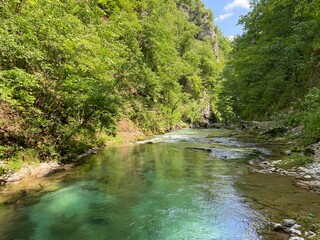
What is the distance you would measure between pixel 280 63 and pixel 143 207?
63.2 ft

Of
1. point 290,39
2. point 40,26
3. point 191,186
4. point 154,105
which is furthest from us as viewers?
point 154,105

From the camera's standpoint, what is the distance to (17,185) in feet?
27.0

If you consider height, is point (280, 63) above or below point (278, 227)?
above

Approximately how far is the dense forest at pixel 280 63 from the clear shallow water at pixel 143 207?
7666 mm

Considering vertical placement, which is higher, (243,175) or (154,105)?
(154,105)

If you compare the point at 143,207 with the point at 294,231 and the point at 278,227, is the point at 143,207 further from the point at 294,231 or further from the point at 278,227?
the point at 294,231

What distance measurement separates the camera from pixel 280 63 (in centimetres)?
2128

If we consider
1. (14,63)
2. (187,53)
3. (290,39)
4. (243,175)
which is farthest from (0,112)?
(187,53)

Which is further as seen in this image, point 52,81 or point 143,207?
point 52,81

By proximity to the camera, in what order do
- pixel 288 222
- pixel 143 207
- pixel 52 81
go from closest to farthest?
pixel 288 222 → pixel 143 207 → pixel 52 81

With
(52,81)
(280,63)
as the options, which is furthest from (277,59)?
(52,81)

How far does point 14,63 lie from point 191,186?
28.4 feet

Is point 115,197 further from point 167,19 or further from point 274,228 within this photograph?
point 167,19

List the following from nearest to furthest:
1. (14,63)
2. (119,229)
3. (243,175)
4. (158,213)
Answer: (119,229)
(158,213)
(243,175)
(14,63)
